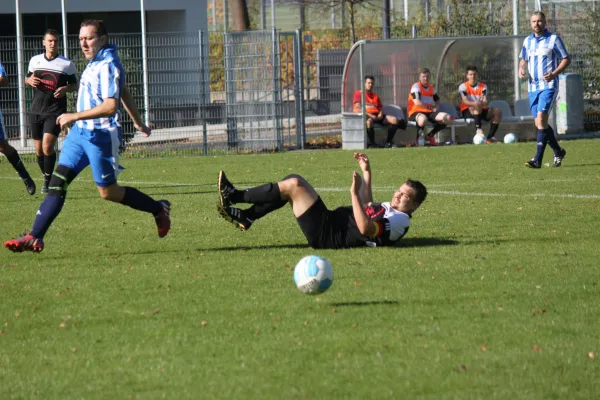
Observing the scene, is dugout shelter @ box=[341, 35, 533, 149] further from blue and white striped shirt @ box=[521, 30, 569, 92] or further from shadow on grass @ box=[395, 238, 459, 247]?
shadow on grass @ box=[395, 238, 459, 247]

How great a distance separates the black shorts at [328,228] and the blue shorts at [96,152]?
1607 mm

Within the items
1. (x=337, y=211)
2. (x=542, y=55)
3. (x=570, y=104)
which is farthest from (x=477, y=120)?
(x=337, y=211)

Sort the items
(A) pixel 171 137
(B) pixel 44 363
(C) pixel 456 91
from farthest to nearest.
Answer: (C) pixel 456 91
(A) pixel 171 137
(B) pixel 44 363

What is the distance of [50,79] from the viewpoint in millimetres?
14055

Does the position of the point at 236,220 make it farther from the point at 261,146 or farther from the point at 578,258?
the point at 261,146

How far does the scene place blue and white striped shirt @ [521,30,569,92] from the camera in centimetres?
1540

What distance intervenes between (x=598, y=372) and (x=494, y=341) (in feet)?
2.24

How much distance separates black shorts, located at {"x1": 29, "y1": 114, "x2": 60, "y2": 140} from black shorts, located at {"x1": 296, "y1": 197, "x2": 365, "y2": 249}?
6671 millimetres

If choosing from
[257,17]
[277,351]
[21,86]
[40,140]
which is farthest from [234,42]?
[257,17]

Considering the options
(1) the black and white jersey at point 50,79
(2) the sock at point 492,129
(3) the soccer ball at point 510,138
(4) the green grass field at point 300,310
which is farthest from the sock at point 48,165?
(3) the soccer ball at point 510,138

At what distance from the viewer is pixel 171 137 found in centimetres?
2256

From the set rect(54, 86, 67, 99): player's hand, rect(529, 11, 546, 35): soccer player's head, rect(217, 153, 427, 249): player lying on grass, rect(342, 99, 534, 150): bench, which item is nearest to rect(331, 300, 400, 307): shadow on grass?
rect(217, 153, 427, 249): player lying on grass

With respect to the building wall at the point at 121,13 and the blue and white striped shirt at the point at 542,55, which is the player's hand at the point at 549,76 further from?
the building wall at the point at 121,13

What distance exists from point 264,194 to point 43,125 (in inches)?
267
